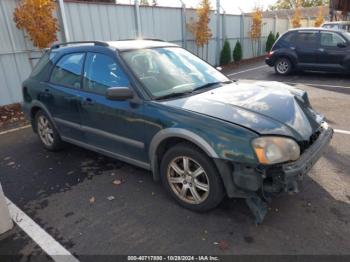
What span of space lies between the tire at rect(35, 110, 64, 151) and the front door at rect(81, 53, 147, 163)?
952 mm

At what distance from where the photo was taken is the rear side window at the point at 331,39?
34.5ft

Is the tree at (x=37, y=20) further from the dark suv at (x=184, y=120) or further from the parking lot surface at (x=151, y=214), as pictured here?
the parking lot surface at (x=151, y=214)

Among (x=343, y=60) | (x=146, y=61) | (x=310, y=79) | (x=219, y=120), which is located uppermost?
(x=146, y=61)

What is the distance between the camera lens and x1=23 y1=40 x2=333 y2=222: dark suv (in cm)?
276

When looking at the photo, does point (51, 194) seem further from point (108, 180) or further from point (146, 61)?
point (146, 61)

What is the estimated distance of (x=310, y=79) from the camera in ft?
36.0

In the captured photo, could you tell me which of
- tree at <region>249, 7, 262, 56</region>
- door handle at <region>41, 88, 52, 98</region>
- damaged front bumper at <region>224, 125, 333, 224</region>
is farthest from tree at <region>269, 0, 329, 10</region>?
damaged front bumper at <region>224, 125, 333, 224</region>

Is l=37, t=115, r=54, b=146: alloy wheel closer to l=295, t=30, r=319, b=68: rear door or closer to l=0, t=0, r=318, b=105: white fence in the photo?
l=0, t=0, r=318, b=105: white fence

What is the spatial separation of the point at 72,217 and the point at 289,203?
2329 mm

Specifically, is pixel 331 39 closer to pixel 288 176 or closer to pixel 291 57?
pixel 291 57

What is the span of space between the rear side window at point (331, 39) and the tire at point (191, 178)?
382 inches

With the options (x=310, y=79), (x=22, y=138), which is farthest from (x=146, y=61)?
(x=310, y=79)

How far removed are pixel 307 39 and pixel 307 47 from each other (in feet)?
1.01

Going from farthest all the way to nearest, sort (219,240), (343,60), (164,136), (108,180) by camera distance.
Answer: (343,60)
(108,180)
(164,136)
(219,240)
